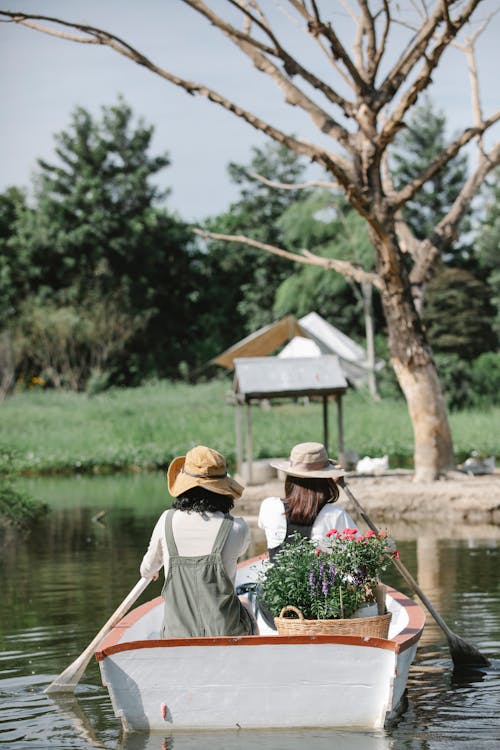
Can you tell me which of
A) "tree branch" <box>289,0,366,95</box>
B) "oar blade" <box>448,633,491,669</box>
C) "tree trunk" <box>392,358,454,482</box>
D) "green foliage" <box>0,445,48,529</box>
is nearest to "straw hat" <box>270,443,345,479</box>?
"oar blade" <box>448,633,491,669</box>

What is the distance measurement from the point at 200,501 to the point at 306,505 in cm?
75

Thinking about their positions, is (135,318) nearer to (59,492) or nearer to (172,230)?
(172,230)

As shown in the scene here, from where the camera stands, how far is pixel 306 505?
7191 mm

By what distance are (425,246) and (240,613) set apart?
44.3 feet

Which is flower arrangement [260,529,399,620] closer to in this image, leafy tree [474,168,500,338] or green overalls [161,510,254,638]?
green overalls [161,510,254,638]

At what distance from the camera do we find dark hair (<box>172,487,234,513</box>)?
264 inches

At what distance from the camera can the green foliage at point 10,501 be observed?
1747 cm

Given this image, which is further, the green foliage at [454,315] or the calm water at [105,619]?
the green foliage at [454,315]

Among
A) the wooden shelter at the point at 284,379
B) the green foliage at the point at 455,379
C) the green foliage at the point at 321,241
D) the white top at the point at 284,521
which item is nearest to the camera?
the white top at the point at 284,521

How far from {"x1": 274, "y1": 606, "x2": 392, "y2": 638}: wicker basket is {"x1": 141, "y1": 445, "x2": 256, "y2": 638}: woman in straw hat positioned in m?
0.30

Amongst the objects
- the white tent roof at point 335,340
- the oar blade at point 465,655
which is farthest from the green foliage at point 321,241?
the oar blade at point 465,655

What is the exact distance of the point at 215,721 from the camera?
648 centimetres

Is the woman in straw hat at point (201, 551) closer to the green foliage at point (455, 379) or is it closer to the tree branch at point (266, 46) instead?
the tree branch at point (266, 46)

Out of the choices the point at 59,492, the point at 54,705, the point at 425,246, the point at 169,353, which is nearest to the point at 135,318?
the point at 169,353
